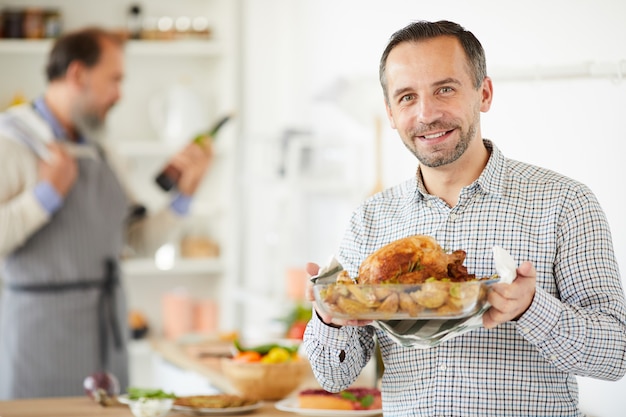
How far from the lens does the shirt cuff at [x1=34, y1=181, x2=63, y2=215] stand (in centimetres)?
286

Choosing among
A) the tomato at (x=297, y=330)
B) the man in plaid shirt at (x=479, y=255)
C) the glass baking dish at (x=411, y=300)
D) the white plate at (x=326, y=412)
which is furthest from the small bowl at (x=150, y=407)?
the tomato at (x=297, y=330)

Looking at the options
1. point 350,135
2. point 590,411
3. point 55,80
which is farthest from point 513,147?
point 55,80

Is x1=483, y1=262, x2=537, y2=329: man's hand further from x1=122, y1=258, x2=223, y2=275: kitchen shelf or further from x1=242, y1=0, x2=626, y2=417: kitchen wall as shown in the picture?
x1=122, y1=258, x2=223, y2=275: kitchen shelf

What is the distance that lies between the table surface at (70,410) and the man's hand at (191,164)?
3.53 ft

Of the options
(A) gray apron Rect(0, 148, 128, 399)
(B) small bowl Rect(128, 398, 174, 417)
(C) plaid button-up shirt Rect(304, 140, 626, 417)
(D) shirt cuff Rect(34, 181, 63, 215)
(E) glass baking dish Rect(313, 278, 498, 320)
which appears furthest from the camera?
(A) gray apron Rect(0, 148, 128, 399)

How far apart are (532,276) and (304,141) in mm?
2314

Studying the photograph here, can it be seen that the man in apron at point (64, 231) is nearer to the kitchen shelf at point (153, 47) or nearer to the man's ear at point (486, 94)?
the kitchen shelf at point (153, 47)

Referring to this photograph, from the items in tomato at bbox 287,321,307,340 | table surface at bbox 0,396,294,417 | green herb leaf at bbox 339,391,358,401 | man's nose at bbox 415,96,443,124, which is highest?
man's nose at bbox 415,96,443,124

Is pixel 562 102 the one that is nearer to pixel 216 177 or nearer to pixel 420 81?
pixel 420 81

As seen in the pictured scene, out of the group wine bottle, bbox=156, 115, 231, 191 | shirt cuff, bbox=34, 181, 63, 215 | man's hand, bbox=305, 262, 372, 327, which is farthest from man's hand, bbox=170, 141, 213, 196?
man's hand, bbox=305, 262, 372, 327

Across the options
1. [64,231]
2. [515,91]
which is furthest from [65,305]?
[515,91]

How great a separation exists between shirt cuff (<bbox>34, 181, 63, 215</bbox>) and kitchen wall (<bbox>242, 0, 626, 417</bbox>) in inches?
33.9

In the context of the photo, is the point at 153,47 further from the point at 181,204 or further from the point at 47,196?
the point at 47,196

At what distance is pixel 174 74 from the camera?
475 centimetres
